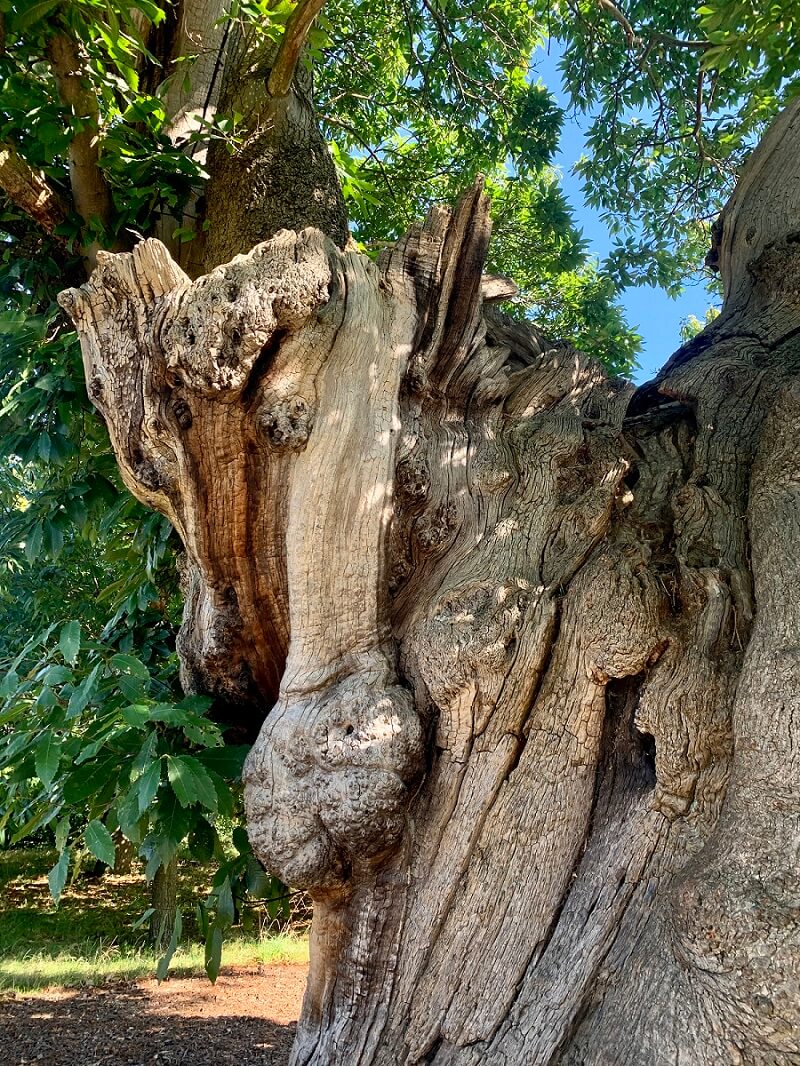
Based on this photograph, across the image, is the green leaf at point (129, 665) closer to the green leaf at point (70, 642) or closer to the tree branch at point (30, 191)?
the green leaf at point (70, 642)

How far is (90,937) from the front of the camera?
934 centimetres

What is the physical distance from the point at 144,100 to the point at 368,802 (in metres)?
2.50

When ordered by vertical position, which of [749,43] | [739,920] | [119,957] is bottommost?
[119,957]

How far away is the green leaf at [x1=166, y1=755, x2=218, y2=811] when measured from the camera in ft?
6.79

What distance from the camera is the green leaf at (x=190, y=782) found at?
2.07 metres

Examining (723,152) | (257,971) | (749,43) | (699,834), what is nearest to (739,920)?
(699,834)

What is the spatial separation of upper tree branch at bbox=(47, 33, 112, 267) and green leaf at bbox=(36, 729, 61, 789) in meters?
1.98

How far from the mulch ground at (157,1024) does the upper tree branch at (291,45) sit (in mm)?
3876

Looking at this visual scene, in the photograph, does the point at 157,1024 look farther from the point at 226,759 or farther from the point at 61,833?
the point at 226,759

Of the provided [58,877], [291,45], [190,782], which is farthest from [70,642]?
[291,45]

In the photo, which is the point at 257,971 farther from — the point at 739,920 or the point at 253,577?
the point at 739,920

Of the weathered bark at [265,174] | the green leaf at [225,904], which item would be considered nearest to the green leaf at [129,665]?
the green leaf at [225,904]

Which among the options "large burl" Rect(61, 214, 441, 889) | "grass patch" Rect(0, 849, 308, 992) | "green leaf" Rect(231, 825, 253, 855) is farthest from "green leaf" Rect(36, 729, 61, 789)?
"grass patch" Rect(0, 849, 308, 992)

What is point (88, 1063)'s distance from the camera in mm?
3357
